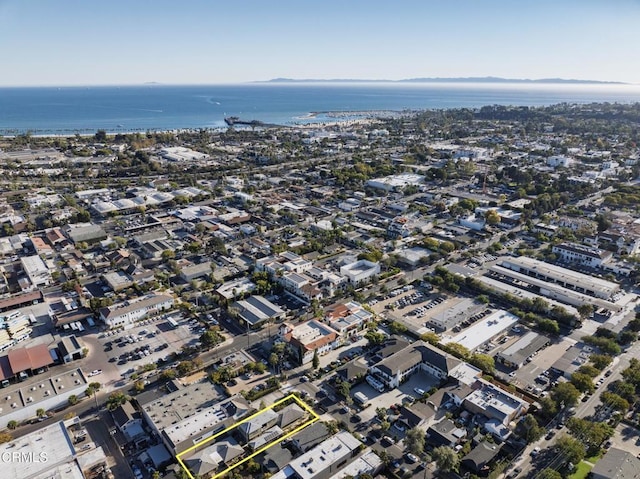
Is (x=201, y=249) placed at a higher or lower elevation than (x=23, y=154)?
lower

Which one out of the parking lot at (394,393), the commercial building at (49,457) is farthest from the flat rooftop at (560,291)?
the commercial building at (49,457)

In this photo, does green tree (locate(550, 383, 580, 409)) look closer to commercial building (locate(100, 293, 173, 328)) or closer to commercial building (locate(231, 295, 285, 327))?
commercial building (locate(231, 295, 285, 327))

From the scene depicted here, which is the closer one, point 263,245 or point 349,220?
point 263,245

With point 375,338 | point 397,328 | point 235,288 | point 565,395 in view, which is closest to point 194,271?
point 235,288

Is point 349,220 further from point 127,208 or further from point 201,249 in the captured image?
point 127,208

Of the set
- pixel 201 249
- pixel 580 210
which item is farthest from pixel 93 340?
pixel 580 210

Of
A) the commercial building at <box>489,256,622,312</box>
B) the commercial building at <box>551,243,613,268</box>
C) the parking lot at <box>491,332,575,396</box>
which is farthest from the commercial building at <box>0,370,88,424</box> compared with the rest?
the commercial building at <box>551,243,613,268</box>
